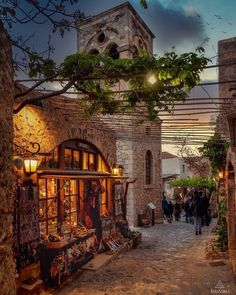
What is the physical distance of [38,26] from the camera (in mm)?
3719

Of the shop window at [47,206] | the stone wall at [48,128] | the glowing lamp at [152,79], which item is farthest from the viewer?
the shop window at [47,206]

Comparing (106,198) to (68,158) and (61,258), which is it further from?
(61,258)

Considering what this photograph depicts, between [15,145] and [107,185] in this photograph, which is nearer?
[15,145]

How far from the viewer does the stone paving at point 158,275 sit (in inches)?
231

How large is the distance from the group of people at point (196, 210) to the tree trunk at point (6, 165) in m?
9.53

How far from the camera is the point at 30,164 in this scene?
17.8 ft

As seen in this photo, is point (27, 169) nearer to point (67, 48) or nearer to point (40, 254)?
point (40, 254)

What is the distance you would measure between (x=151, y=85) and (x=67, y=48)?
5.14ft

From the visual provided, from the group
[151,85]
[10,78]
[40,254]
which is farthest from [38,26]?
[40,254]

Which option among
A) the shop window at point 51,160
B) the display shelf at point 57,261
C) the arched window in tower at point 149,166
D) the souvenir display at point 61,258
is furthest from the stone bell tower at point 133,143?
the display shelf at point 57,261

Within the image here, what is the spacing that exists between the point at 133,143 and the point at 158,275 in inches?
337

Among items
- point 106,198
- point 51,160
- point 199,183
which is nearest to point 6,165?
point 51,160

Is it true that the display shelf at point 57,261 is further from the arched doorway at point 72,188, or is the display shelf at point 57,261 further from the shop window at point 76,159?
the shop window at point 76,159

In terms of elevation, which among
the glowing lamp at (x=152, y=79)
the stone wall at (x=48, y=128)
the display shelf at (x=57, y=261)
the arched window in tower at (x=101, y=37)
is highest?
the arched window in tower at (x=101, y=37)
